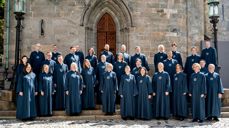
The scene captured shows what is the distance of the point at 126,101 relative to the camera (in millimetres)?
11477

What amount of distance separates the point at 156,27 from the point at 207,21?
484 centimetres

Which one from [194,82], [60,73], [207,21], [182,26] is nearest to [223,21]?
[207,21]

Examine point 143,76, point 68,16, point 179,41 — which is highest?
point 68,16

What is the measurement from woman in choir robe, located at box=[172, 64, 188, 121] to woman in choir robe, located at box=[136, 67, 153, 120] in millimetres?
774

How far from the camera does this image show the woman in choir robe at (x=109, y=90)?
1170 cm

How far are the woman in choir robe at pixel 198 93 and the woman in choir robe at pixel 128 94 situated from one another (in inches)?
68.1

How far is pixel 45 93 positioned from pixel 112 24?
20.3 feet

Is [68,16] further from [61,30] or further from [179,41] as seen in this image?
[179,41]

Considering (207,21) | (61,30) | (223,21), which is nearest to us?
(61,30)

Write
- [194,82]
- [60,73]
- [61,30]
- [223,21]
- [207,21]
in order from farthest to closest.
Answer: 1. [223,21]
2. [207,21]
3. [61,30]
4. [60,73]
5. [194,82]

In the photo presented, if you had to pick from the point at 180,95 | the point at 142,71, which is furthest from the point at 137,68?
the point at 180,95

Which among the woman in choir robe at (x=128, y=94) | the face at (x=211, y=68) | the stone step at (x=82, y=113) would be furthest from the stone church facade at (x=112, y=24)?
the face at (x=211, y=68)

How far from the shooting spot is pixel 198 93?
11281 millimetres

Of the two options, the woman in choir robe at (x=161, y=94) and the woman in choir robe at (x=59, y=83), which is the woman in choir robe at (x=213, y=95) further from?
the woman in choir robe at (x=59, y=83)
